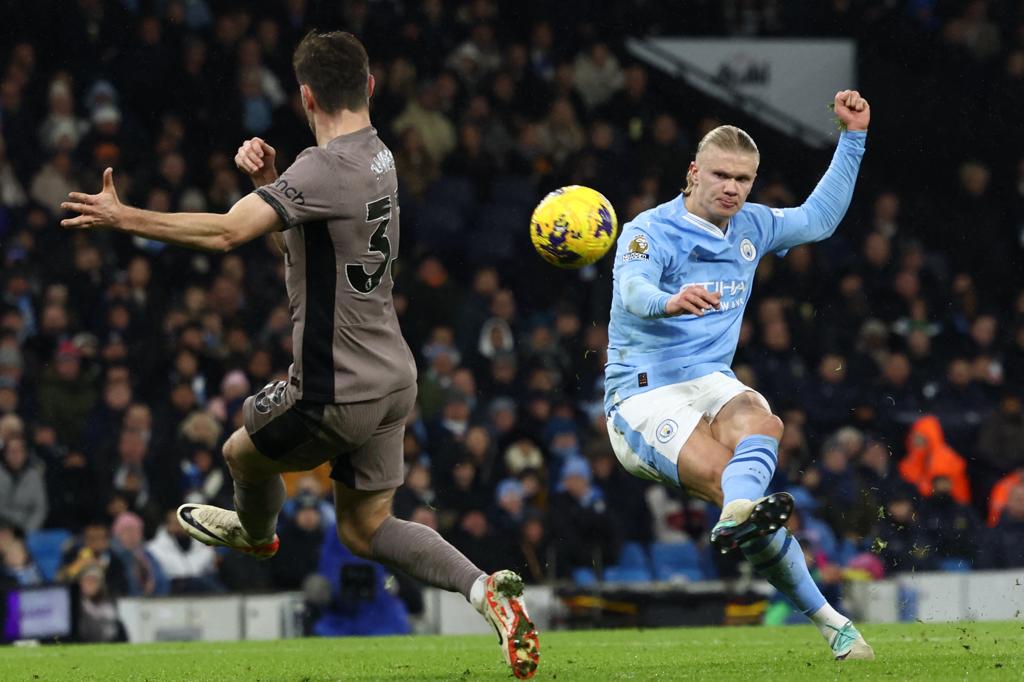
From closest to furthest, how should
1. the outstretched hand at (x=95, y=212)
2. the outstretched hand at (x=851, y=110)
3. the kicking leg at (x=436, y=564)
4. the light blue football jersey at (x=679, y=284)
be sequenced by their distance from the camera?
the outstretched hand at (x=95, y=212) → the kicking leg at (x=436, y=564) → the light blue football jersey at (x=679, y=284) → the outstretched hand at (x=851, y=110)

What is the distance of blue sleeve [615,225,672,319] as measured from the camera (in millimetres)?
6523

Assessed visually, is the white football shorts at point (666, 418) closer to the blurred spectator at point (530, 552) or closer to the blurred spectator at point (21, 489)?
the blurred spectator at point (530, 552)

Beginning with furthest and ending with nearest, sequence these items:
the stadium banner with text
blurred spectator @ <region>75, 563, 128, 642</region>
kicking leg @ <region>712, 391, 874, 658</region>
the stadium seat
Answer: the stadium banner with text → the stadium seat → blurred spectator @ <region>75, 563, 128, 642</region> → kicking leg @ <region>712, 391, 874, 658</region>

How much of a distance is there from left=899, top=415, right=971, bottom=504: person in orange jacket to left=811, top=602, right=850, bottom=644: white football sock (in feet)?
22.2

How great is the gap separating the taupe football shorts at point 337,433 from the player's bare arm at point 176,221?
0.69 meters

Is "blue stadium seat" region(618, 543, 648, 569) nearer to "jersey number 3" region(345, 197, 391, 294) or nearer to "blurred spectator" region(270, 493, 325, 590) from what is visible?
"blurred spectator" region(270, 493, 325, 590)

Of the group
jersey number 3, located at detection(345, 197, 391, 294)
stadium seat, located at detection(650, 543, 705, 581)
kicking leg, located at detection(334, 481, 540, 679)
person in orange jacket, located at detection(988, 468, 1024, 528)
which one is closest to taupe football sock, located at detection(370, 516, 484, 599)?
kicking leg, located at detection(334, 481, 540, 679)

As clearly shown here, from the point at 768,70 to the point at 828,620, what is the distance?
12062mm

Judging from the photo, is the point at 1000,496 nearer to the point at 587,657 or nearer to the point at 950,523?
the point at 950,523

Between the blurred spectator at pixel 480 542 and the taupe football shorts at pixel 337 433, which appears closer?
the taupe football shorts at pixel 337 433

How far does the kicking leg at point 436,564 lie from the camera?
18.3 feet

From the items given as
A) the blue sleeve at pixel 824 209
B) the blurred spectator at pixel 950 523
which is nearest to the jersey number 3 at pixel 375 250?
the blue sleeve at pixel 824 209

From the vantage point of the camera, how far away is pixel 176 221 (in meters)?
5.40

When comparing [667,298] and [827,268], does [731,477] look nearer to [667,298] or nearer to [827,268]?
[667,298]
